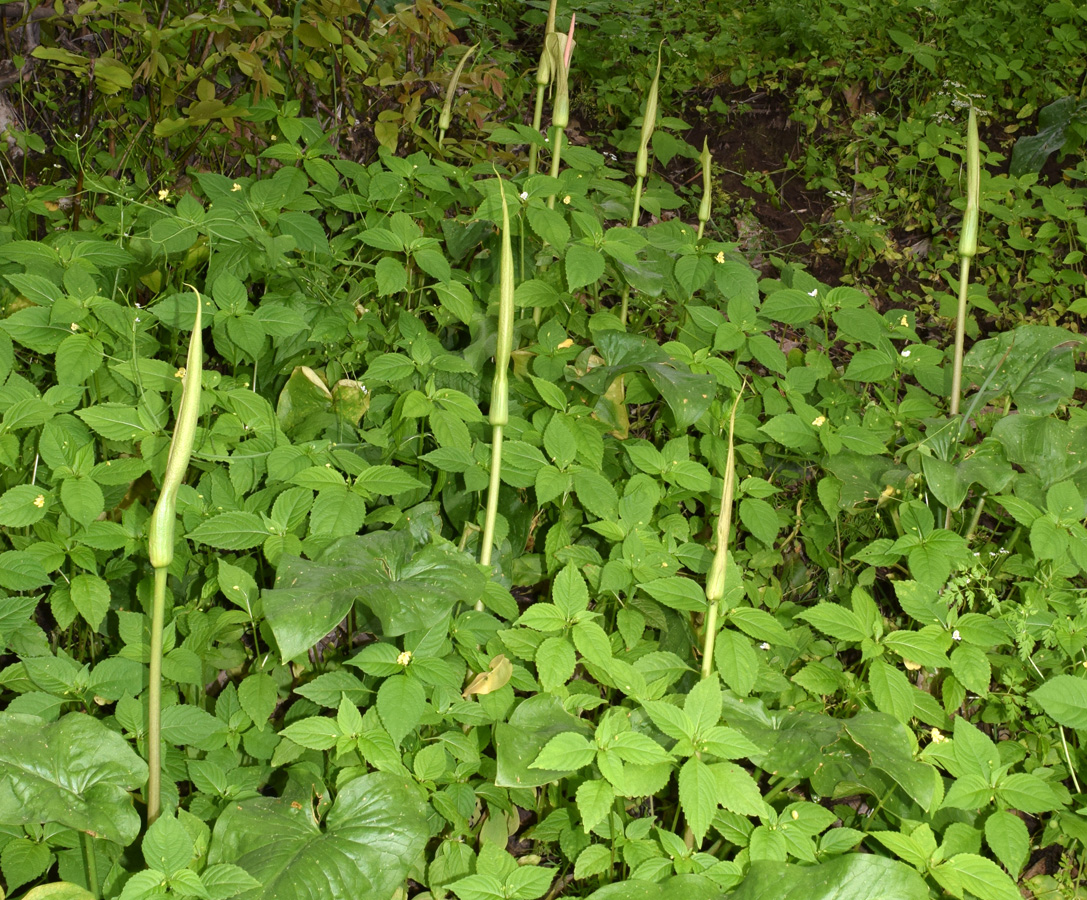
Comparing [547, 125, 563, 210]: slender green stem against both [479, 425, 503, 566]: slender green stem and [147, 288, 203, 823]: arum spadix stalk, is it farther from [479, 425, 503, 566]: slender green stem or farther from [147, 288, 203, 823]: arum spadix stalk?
[147, 288, 203, 823]: arum spadix stalk

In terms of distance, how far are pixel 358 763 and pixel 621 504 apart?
2.55 ft

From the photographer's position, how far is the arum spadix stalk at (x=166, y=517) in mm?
1097

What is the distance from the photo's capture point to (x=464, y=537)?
201cm

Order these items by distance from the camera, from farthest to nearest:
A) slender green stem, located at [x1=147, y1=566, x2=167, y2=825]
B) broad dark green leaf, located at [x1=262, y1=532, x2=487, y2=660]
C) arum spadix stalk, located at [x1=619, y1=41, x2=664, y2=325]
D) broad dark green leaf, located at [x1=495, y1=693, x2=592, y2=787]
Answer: arum spadix stalk, located at [x1=619, y1=41, x2=664, y2=325]
broad dark green leaf, located at [x1=495, y1=693, x2=592, y2=787]
broad dark green leaf, located at [x1=262, y1=532, x2=487, y2=660]
slender green stem, located at [x1=147, y1=566, x2=167, y2=825]

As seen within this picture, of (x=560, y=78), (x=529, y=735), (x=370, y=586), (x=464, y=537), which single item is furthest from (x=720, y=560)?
(x=560, y=78)

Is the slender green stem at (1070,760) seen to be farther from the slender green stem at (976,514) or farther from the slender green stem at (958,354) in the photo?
the slender green stem at (958,354)

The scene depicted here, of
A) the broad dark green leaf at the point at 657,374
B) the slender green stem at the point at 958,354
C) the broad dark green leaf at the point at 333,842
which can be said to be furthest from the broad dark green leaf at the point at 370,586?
the slender green stem at the point at 958,354

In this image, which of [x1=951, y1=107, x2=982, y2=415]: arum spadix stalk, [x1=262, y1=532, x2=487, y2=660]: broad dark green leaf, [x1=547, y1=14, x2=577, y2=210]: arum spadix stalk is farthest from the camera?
[x1=547, y1=14, x2=577, y2=210]: arum spadix stalk

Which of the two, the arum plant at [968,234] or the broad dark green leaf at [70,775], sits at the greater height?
the arum plant at [968,234]

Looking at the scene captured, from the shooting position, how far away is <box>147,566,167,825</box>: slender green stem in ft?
4.10

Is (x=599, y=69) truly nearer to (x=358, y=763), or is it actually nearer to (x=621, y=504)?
(x=621, y=504)

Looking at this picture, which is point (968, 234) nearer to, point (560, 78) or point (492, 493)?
point (560, 78)

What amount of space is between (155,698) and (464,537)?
81cm

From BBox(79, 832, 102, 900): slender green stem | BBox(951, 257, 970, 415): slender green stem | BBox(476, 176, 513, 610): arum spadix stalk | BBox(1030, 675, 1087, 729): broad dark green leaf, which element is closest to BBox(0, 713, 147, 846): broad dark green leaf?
BBox(79, 832, 102, 900): slender green stem
